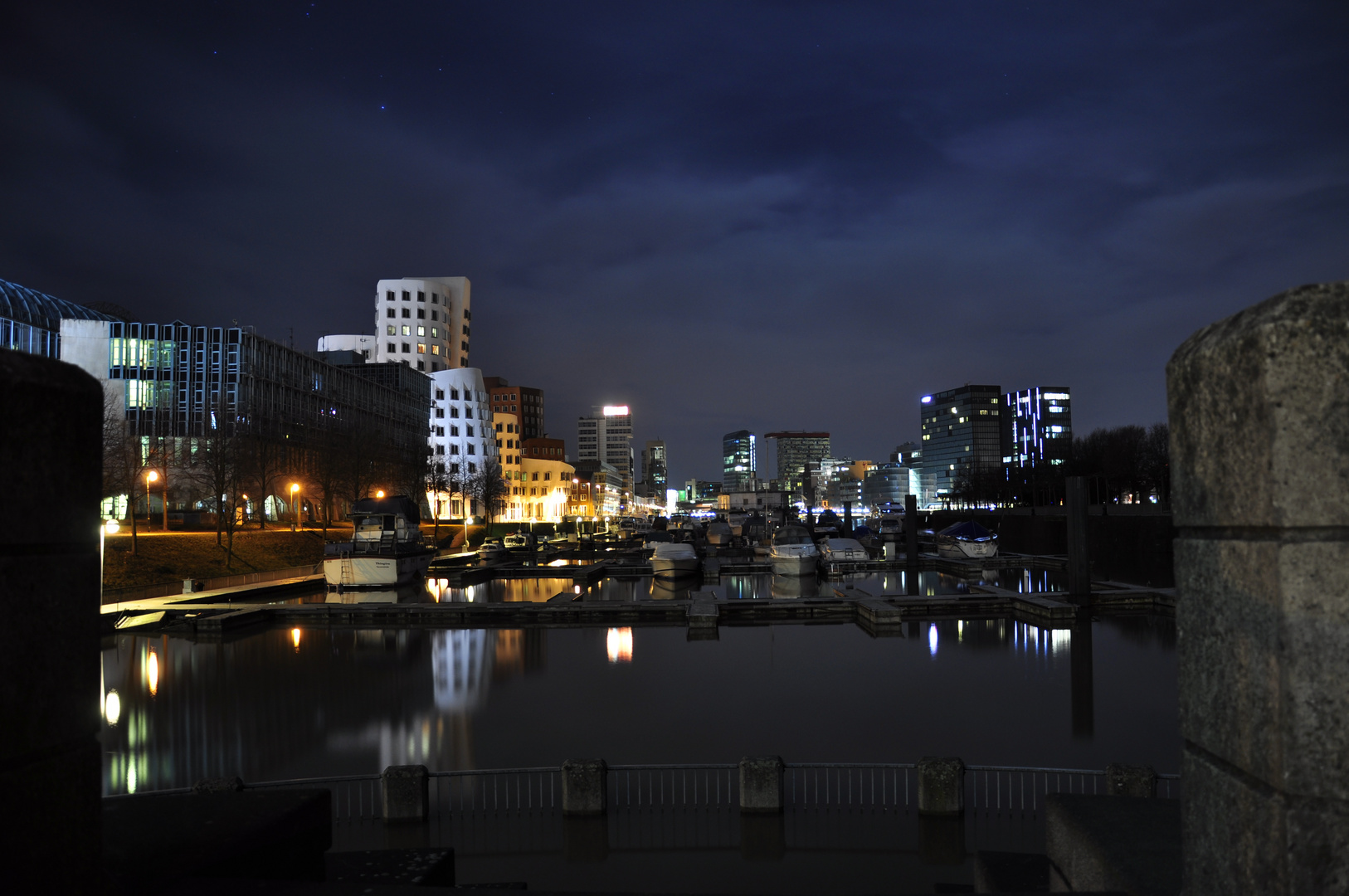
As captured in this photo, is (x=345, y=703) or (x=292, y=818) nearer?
(x=292, y=818)

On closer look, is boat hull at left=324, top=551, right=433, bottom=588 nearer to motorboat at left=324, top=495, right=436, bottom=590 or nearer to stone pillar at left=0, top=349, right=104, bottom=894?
motorboat at left=324, top=495, right=436, bottom=590

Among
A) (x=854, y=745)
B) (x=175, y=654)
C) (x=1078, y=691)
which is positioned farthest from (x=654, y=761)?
(x=175, y=654)

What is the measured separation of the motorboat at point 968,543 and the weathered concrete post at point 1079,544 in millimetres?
27225

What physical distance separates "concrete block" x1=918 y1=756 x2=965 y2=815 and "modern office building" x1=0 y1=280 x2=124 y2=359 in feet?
295

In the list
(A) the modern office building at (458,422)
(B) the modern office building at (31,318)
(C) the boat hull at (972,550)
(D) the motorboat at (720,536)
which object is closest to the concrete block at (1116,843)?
(C) the boat hull at (972,550)

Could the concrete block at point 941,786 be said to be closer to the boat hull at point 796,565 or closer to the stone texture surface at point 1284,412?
the stone texture surface at point 1284,412

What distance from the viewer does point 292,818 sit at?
5.54 m

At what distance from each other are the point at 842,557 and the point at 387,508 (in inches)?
1190

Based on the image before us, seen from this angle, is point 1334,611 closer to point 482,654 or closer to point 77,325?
point 482,654

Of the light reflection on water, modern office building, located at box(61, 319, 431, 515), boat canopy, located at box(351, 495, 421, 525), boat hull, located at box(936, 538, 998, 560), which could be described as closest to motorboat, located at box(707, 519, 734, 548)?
boat hull, located at box(936, 538, 998, 560)

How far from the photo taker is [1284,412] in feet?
10.3

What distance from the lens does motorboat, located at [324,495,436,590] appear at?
4806 centimetres

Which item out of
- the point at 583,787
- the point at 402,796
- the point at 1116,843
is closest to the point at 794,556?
the point at 583,787

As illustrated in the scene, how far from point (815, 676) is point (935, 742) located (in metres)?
6.88
